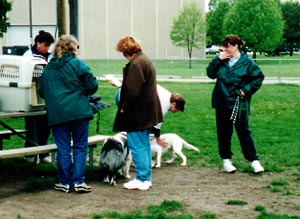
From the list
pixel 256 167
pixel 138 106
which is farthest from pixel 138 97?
pixel 256 167

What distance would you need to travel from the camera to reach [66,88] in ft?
22.5

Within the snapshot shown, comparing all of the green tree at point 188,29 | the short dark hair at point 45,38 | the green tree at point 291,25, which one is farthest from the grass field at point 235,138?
the green tree at point 291,25

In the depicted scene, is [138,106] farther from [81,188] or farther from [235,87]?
[235,87]

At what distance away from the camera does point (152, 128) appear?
7.77 m

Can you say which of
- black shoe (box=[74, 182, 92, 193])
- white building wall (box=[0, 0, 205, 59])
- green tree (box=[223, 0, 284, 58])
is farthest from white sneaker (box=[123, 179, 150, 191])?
white building wall (box=[0, 0, 205, 59])

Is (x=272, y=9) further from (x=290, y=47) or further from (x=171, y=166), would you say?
(x=171, y=166)

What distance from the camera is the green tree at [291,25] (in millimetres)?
80188

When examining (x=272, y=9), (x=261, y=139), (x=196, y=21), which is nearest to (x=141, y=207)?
(x=261, y=139)

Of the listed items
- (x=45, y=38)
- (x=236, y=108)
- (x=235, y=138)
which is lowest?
(x=235, y=138)

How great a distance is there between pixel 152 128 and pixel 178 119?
6.10 m

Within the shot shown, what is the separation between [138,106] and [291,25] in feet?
255

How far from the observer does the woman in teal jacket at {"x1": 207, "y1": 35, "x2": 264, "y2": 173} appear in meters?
8.12

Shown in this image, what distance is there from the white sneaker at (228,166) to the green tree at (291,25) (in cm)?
7225

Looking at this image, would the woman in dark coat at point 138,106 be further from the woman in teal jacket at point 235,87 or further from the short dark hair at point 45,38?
the short dark hair at point 45,38
